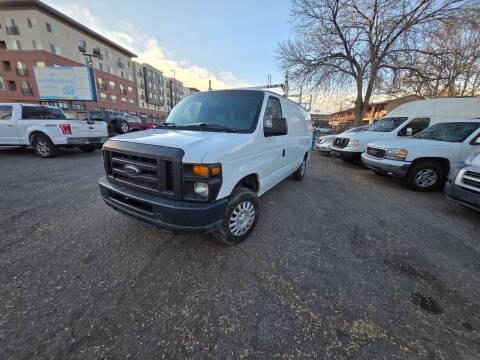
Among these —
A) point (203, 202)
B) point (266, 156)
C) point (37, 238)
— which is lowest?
point (37, 238)

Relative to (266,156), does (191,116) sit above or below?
above

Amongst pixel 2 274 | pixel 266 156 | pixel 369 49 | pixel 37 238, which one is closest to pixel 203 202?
pixel 266 156

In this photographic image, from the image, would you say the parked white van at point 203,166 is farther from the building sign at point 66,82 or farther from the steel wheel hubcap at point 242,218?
the building sign at point 66,82

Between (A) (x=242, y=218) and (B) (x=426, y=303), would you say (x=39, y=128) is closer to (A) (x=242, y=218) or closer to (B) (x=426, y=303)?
(A) (x=242, y=218)

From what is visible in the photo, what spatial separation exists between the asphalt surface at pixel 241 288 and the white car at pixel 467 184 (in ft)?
1.41

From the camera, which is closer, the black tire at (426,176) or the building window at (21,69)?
the black tire at (426,176)

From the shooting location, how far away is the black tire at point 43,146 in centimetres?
685

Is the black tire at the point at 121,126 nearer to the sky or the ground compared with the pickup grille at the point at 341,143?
nearer to the ground

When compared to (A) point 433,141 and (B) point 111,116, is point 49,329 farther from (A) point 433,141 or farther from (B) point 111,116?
(B) point 111,116

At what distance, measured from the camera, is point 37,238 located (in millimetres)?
2605

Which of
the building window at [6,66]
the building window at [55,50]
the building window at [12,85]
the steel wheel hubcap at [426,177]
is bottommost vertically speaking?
the steel wheel hubcap at [426,177]

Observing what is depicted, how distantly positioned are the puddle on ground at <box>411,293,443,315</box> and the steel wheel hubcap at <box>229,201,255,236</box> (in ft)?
6.19

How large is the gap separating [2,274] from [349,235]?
14.2ft

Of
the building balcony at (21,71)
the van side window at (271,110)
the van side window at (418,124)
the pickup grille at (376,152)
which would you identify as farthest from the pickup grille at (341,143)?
Answer: the building balcony at (21,71)
